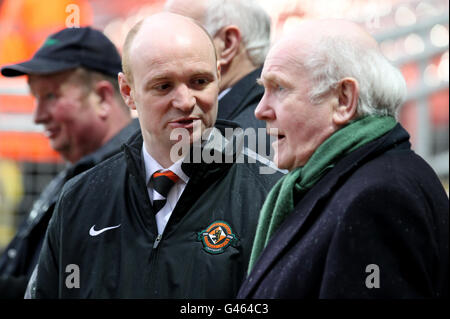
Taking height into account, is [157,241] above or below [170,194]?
below

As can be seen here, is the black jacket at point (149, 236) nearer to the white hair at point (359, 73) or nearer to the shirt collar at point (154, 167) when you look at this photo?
the shirt collar at point (154, 167)

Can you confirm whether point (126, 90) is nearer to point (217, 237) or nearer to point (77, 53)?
Result: point (217, 237)

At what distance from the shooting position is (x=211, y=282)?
2516 mm

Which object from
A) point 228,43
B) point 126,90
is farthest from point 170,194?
point 228,43

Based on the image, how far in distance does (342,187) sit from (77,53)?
230 cm

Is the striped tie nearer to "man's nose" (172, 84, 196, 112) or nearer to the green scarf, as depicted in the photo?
"man's nose" (172, 84, 196, 112)

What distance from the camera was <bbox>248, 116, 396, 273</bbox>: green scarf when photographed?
2262mm

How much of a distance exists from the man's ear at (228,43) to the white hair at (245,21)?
23 millimetres

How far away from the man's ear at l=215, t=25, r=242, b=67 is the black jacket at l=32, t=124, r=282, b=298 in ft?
2.46

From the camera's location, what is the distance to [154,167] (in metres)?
2.79

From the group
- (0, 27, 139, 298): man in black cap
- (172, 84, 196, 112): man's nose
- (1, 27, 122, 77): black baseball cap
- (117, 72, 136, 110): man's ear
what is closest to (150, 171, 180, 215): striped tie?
(172, 84, 196, 112): man's nose

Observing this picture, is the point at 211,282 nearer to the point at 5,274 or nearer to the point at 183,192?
the point at 183,192

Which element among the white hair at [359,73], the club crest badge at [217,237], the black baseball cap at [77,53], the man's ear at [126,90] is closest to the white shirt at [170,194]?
the club crest badge at [217,237]
